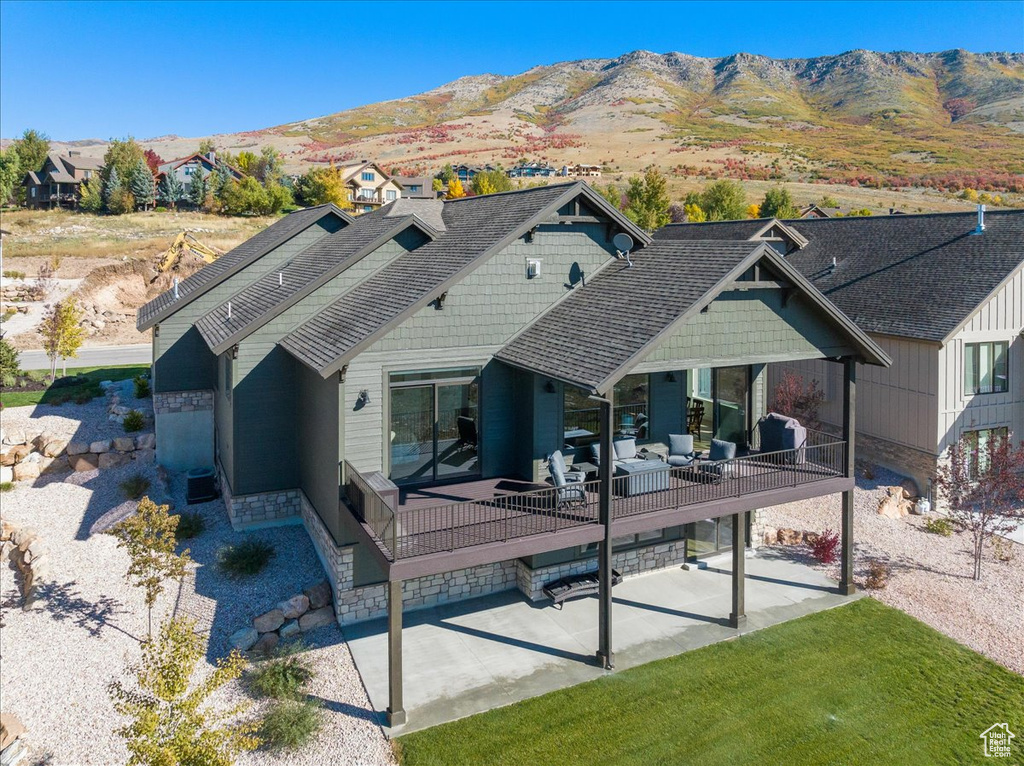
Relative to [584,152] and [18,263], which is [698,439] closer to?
[18,263]

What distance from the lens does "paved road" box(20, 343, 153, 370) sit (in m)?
33.5

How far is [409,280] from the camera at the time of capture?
547 inches

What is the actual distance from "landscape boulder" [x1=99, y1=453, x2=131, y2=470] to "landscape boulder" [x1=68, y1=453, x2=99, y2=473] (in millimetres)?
140

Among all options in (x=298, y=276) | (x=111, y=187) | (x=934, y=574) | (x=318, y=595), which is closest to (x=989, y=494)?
(x=934, y=574)

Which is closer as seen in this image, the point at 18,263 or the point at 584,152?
the point at 18,263

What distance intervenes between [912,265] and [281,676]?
22542 mm

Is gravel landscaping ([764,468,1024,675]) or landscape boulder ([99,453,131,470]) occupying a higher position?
landscape boulder ([99,453,131,470])

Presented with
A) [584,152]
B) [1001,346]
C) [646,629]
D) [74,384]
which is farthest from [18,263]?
[584,152]

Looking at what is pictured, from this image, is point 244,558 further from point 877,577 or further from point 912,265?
point 912,265

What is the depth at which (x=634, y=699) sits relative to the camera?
10.8 m

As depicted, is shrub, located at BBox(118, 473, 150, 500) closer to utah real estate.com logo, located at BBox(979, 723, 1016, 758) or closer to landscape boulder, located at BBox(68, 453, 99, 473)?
landscape boulder, located at BBox(68, 453, 99, 473)

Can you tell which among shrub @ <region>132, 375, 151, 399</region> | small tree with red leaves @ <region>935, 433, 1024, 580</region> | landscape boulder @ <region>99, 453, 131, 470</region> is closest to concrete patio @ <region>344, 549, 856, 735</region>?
small tree with red leaves @ <region>935, 433, 1024, 580</region>

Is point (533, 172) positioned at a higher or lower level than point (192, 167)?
higher

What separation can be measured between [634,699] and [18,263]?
56157mm
